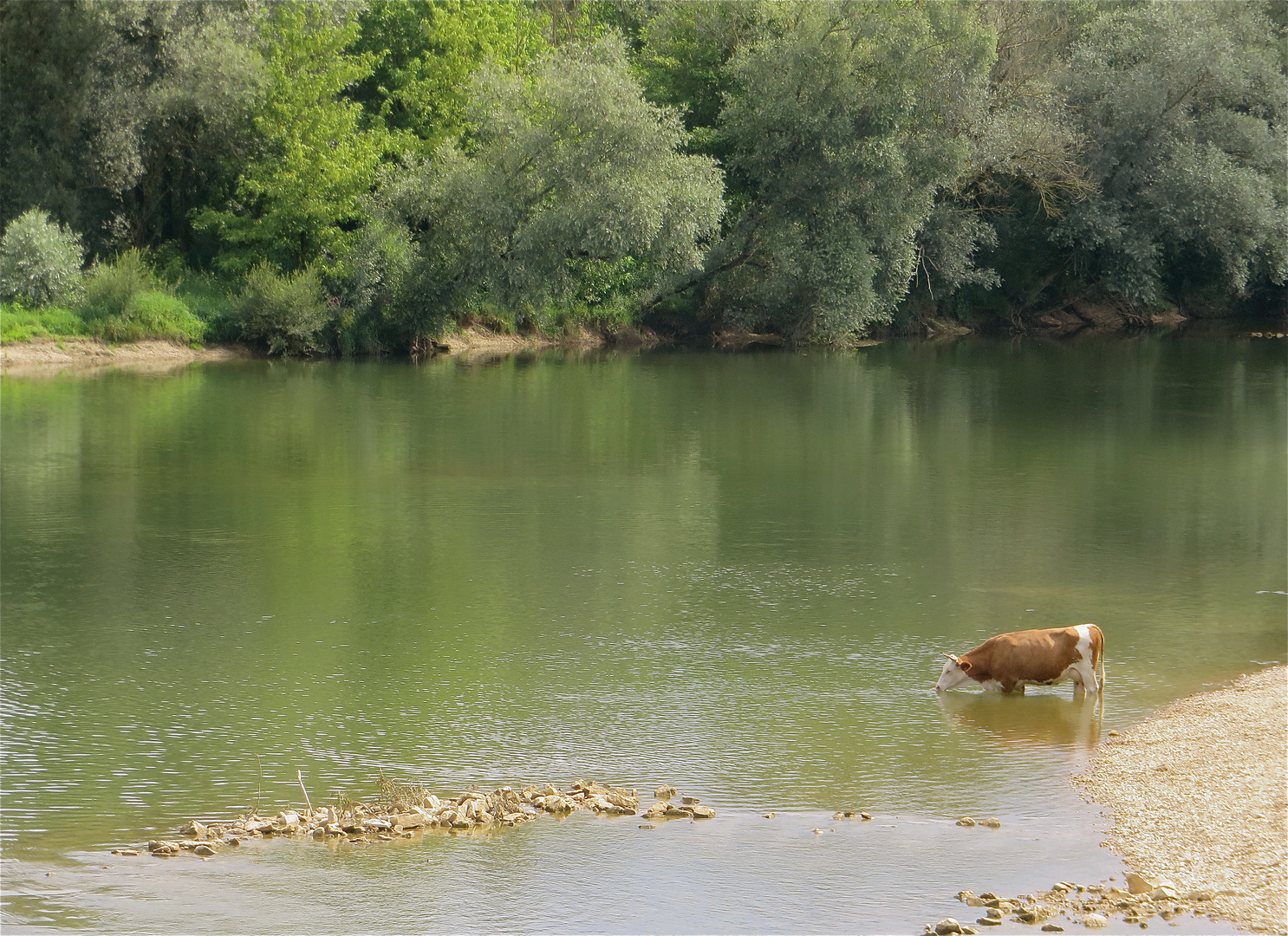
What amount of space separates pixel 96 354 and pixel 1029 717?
3501 centimetres

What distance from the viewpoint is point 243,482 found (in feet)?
68.7

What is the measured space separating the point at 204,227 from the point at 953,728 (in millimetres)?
40111

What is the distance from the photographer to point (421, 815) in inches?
328

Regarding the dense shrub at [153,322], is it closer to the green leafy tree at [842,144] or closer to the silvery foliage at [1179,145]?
the green leafy tree at [842,144]

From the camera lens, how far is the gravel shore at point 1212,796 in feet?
23.9

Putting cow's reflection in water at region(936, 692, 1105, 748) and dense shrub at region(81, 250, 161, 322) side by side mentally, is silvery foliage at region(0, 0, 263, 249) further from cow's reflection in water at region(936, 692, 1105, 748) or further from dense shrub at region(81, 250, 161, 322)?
cow's reflection in water at region(936, 692, 1105, 748)

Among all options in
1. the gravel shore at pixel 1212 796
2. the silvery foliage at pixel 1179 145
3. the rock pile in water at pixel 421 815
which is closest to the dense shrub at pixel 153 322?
the silvery foliage at pixel 1179 145

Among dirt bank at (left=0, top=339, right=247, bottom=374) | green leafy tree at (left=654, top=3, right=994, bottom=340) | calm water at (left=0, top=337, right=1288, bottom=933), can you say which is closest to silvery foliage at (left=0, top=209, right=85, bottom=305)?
dirt bank at (left=0, top=339, right=247, bottom=374)

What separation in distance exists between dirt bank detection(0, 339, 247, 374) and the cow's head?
3164cm

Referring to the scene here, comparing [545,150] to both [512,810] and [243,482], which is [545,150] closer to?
[243,482]

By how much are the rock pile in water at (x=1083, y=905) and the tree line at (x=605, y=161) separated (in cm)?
3674

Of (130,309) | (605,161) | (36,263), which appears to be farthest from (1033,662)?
(36,263)

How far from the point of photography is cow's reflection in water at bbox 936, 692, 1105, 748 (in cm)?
1031

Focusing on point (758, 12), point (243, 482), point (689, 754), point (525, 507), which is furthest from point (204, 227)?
point (689, 754)
